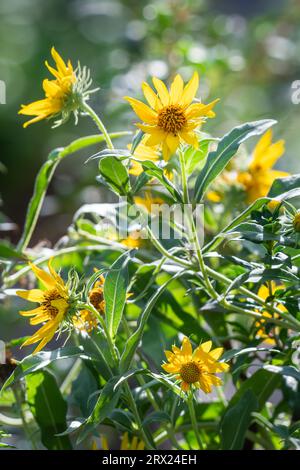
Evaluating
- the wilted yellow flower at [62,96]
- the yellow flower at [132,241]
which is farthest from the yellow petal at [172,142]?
the yellow flower at [132,241]

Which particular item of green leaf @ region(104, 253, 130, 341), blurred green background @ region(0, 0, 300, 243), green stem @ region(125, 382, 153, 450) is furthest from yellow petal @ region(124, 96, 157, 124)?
blurred green background @ region(0, 0, 300, 243)

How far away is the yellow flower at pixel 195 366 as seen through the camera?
2.06 feet

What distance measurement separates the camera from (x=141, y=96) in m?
1.31

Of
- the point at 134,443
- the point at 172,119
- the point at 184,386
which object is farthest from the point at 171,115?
the point at 134,443

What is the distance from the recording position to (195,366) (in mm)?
632

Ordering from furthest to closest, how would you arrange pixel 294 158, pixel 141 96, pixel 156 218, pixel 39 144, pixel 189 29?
pixel 39 144 → pixel 294 158 → pixel 189 29 → pixel 141 96 → pixel 156 218

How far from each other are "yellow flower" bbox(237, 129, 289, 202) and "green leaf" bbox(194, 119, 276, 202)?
22 cm

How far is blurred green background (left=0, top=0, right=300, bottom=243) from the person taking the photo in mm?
1469

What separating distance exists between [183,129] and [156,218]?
0.15 metres

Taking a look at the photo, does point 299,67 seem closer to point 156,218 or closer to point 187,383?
point 156,218

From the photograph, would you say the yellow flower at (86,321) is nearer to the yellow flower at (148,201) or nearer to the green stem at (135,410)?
the green stem at (135,410)

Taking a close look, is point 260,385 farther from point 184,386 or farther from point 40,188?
point 40,188

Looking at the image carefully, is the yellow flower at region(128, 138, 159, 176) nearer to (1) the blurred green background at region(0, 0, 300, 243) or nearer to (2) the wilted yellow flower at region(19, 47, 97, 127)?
(2) the wilted yellow flower at region(19, 47, 97, 127)

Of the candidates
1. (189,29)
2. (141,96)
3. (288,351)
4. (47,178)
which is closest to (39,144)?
(189,29)
